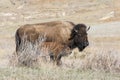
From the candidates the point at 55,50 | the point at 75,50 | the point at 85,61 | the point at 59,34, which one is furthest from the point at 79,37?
the point at 75,50

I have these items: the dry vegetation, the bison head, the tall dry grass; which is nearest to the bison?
the bison head

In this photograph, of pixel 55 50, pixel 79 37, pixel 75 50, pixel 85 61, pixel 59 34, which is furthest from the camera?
pixel 75 50

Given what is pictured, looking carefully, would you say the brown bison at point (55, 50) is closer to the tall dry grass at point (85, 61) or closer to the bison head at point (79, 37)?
the bison head at point (79, 37)

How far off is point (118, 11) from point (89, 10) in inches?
166

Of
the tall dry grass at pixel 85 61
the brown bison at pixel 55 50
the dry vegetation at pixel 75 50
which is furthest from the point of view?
the brown bison at pixel 55 50

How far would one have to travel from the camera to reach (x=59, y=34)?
663 inches

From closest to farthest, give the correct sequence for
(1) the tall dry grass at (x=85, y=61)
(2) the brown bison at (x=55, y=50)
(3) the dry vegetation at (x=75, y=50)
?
(3) the dry vegetation at (x=75, y=50), (1) the tall dry grass at (x=85, y=61), (2) the brown bison at (x=55, y=50)

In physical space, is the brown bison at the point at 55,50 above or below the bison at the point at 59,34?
below

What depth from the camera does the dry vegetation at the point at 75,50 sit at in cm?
1152

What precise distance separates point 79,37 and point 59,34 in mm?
758

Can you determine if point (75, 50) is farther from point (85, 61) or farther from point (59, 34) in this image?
point (85, 61)

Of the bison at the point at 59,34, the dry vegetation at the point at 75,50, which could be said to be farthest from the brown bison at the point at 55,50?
the dry vegetation at the point at 75,50

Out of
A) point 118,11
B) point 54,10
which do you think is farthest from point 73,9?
point 118,11

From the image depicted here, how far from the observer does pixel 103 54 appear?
46.1 ft
